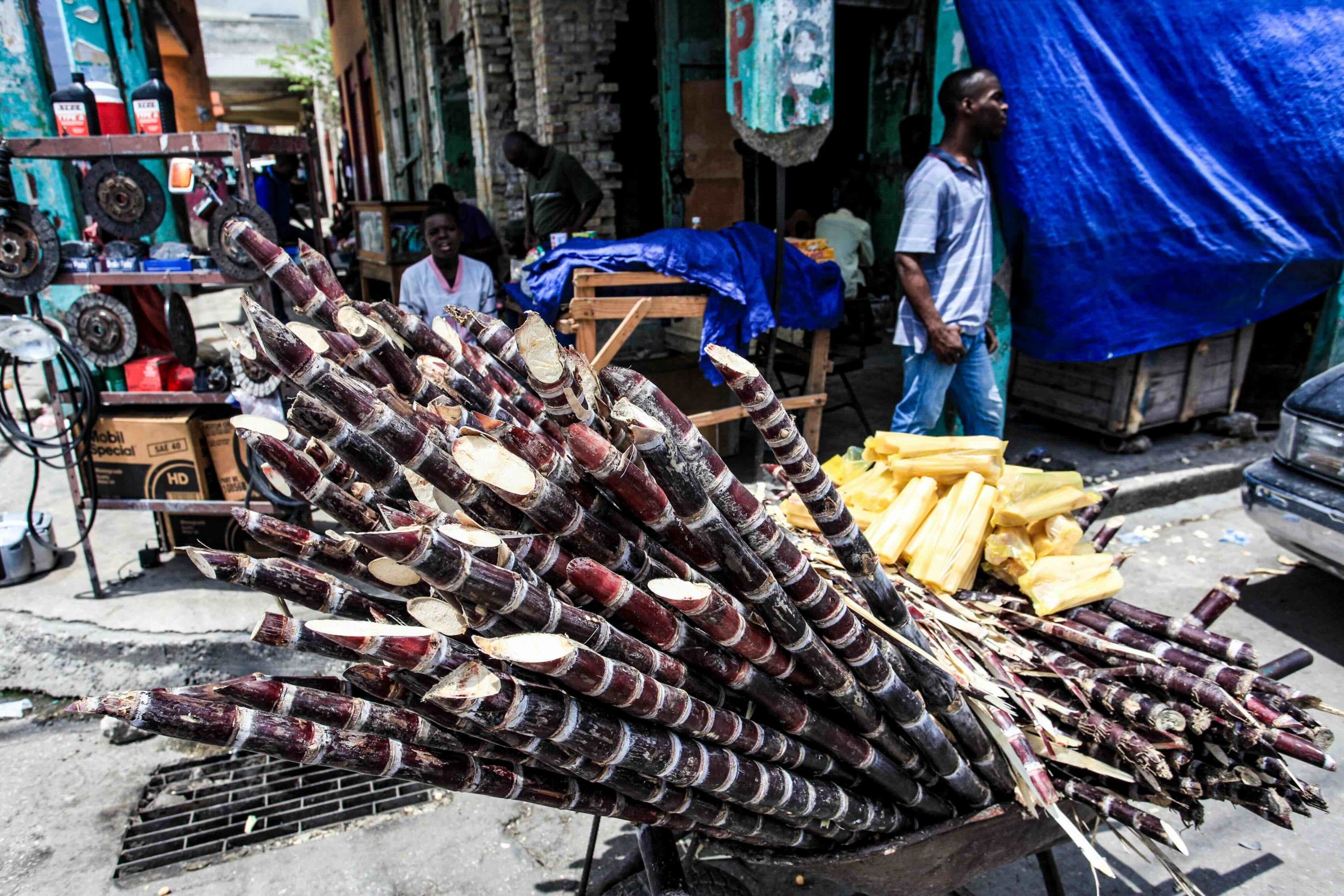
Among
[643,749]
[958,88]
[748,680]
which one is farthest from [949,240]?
[643,749]

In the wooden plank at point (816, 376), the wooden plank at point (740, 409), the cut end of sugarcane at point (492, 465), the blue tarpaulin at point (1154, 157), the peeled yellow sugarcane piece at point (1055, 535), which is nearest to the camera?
the cut end of sugarcane at point (492, 465)

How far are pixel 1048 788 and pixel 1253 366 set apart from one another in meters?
6.39

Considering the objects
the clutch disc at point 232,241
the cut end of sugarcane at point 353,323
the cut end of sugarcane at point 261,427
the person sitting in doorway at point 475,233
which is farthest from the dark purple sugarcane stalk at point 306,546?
the person sitting in doorway at point 475,233

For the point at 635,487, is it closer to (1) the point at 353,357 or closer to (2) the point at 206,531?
(1) the point at 353,357

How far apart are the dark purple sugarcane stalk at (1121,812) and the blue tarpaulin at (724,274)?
283cm

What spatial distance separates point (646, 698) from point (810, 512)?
1.71 ft

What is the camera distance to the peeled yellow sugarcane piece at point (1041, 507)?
2408 millimetres

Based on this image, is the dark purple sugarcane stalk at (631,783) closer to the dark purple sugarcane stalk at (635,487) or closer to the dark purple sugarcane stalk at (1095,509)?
the dark purple sugarcane stalk at (635,487)

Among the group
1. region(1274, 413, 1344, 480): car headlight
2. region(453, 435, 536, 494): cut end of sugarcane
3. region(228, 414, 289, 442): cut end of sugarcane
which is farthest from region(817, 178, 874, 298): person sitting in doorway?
region(453, 435, 536, 494): cut end of sugarcane

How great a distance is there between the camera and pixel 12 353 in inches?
151

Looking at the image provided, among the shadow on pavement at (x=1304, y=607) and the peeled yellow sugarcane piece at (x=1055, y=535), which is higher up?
the peeled yellow sugarcane piece at (x=1055, y=535)

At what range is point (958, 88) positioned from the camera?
4.25 meters

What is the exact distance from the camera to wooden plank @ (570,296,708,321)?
4.28 metres

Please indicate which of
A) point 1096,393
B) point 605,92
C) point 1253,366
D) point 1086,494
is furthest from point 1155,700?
point 605,92
